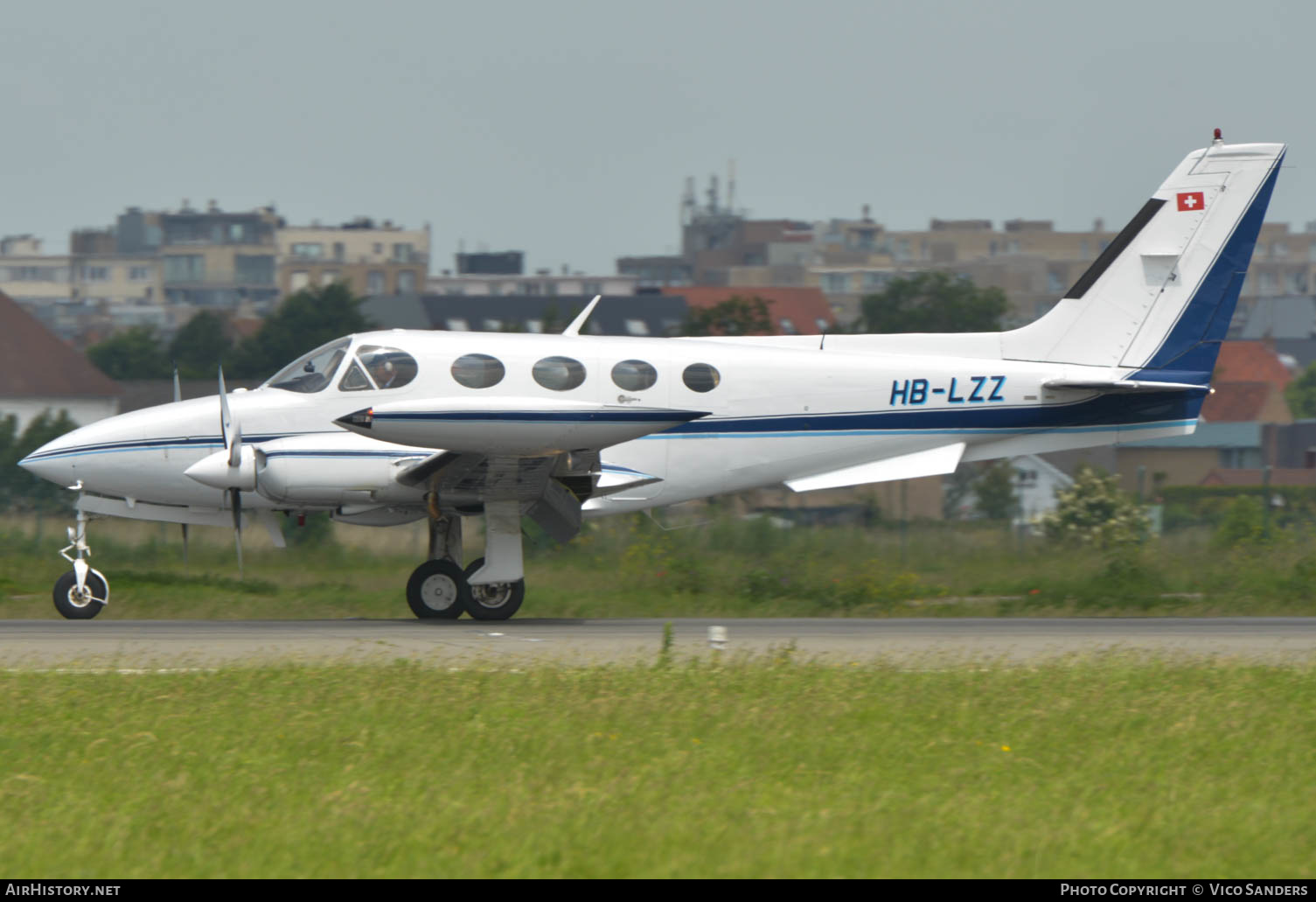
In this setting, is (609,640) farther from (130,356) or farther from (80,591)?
(130,356)

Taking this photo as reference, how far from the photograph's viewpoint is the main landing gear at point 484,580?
15.0 metres

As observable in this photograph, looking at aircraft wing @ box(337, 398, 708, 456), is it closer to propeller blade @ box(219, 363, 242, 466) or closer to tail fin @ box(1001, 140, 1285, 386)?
Result: propeller blade @ box(219, 363, 242, 466)

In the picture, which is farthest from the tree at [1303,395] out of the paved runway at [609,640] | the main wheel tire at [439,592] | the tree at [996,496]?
the main wheel tire at [439,592]

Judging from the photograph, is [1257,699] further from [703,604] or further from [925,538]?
[925,538]

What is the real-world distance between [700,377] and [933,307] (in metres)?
31.1

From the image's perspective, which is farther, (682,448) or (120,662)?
(682,448)

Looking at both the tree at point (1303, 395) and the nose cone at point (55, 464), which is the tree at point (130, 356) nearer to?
the nose cone at point (55, 464)

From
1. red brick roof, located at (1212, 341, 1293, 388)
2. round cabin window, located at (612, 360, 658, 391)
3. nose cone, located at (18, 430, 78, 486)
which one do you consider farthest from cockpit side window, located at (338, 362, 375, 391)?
red brick roof, located at (1212, 341, 1293, 388)

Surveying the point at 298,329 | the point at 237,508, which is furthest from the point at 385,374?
the point at 298,329

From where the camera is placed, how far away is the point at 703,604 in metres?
18.0

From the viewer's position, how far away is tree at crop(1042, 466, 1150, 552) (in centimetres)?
2302

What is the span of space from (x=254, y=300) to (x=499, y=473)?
134838 millimetres

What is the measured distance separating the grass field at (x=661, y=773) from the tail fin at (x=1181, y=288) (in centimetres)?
632

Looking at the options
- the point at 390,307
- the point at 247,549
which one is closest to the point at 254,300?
the point at 390,307
